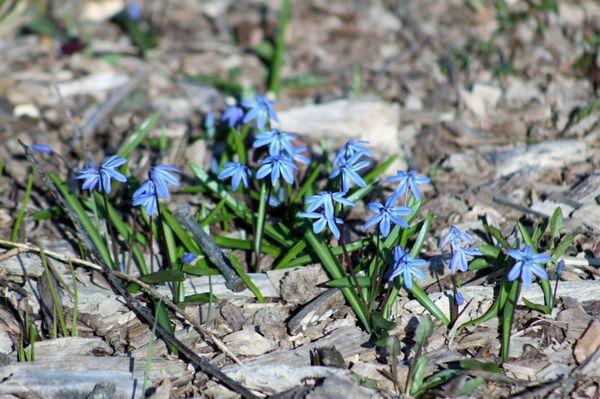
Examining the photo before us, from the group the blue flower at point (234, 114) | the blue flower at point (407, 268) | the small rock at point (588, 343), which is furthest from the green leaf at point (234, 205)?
the small rock at point (588, 343)

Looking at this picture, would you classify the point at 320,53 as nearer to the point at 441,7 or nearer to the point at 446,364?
the point at 441,7

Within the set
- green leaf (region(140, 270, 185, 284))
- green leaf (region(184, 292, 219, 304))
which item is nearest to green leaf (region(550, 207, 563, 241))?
green leaf (region(184, 292, 219, 304))

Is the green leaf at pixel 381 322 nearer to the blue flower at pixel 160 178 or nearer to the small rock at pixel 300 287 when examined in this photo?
the small rock at pixel 300 287

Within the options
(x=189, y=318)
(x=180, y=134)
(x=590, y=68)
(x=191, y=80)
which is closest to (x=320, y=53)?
(x=191, y=80)

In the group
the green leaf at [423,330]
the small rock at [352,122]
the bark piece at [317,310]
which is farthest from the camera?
the small rock at [352,122]

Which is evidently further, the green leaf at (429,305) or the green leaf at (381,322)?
the green leaf at (429,305)

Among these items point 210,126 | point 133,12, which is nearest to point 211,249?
point 210,126

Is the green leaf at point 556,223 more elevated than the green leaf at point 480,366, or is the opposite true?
the green leaf at point 556,223

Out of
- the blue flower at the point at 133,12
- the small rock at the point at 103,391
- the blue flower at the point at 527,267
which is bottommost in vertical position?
the small rock at the point at 103,391
